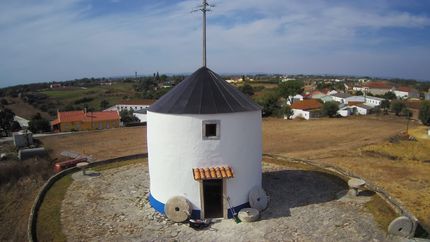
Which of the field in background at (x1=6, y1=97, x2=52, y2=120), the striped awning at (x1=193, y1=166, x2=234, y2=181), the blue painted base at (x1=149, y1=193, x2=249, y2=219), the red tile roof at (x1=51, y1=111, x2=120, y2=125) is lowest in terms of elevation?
the field in background at (x1=6, y1=97, x2=52, y2=120)

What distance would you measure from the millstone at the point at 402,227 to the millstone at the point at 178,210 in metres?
6.69

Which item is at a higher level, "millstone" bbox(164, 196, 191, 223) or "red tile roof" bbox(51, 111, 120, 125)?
"millstone" bbox(164, 196, 191, 223)

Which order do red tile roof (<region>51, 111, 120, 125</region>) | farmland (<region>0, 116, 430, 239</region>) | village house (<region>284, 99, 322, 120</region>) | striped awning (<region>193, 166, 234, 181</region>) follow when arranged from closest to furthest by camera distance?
1. striped awning (<region>193, 166, 234, 181</region>)
2. farmland (<region>0, 116, 430, 239</region>)
3. red tile roof (<region>51, 111, 120, 125</region>)
4. village house (<region>284, 99, 322, 120</region>)

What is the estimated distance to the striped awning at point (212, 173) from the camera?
11.8 m

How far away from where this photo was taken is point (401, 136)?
113 feet

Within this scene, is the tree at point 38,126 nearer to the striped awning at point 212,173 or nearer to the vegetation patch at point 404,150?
the vegetation patch at point 404,150

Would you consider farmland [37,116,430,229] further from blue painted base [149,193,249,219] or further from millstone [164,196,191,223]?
millstone [164,196,191,223]

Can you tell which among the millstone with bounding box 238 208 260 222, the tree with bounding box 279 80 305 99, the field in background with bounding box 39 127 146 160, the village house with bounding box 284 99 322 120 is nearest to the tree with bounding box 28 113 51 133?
the field in background with bounding box 39 127 146 160

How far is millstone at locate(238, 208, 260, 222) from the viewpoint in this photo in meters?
12.1

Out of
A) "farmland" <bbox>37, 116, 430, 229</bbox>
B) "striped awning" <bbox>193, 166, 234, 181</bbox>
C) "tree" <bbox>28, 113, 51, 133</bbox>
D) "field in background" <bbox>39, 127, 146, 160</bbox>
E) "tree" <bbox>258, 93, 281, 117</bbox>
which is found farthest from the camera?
"tree" <bbox>258, 93, 281, 117</bbox>

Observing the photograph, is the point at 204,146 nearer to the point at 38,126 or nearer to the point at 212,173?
the point at 212,173

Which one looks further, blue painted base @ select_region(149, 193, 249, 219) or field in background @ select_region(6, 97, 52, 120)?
field in background @ select_region(6, 97, 52, 120)

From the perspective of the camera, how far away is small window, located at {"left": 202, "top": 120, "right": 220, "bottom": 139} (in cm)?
1207

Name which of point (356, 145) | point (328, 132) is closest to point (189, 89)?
point (356, 145)
